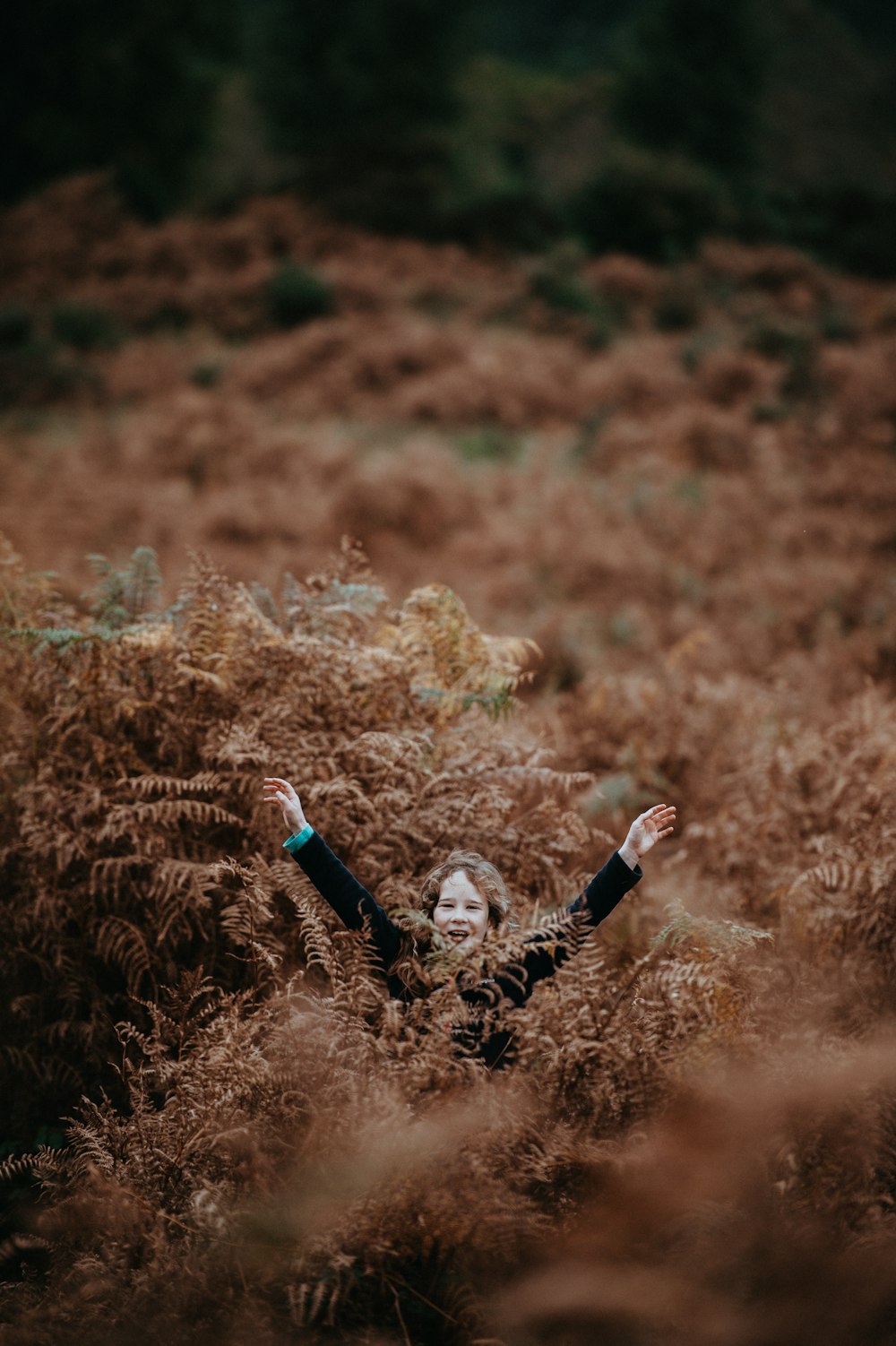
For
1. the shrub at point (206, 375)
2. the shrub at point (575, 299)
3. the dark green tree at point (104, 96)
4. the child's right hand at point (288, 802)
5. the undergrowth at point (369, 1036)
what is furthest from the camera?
the dark green tree at point (104, 96)

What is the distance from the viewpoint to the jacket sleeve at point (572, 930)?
2602 millimetres

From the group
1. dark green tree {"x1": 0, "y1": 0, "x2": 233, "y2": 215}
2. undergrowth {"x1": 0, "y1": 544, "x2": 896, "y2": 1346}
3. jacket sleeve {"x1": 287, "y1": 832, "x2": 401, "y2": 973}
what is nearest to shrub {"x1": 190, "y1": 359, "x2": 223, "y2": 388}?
dark green tree {"x1": 0, "y1": 0, "x2": 233, "y2": 215}

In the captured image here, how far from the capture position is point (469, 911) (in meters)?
2.83

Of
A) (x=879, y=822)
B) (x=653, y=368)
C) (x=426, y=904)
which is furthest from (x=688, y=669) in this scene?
(x=653, y=368)

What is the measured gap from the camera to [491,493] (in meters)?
9.78

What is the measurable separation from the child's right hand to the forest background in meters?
0.24

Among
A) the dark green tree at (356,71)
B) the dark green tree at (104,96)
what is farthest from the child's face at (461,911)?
the dark green tree at (356,71)

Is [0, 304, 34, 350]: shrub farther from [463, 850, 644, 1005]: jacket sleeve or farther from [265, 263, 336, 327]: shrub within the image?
[463, 850, 644, 1005]: jacket sleeve

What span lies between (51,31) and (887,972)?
20.3 metres

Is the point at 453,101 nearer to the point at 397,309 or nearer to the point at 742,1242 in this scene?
the point at 397,309

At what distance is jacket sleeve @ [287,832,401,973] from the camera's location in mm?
2697

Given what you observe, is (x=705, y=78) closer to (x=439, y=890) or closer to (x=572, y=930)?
(x=439, y=890)

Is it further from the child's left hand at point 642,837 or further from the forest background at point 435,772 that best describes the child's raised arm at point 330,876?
the child's left hand at point 642,837

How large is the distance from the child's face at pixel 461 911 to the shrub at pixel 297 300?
12.1 m
